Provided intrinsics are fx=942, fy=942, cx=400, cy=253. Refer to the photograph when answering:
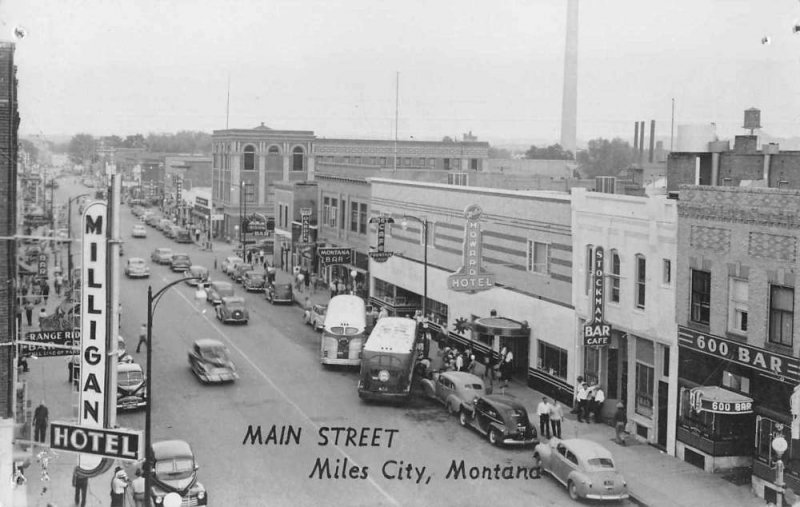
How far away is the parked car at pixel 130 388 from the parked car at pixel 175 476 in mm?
8951

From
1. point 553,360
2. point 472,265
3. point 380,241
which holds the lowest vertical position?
point 553,360

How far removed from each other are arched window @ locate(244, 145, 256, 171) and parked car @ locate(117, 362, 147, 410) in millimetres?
60716

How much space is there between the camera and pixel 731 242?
2861 centimetres

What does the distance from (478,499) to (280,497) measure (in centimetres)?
543

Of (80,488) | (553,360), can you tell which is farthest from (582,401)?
(80,488)

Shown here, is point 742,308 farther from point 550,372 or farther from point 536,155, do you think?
point 536,155

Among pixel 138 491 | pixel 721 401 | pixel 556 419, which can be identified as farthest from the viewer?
pixel 556 419

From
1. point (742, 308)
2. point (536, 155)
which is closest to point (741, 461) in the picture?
point (742, 308)

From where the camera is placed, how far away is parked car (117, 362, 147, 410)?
34.3m

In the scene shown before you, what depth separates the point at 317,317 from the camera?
2061 inches

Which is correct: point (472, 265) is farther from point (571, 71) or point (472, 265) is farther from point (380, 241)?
point (571, 71)

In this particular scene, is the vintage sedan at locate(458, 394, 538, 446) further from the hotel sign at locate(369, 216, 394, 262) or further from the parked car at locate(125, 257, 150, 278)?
the parked car at locate(125, 257, 150, 278)

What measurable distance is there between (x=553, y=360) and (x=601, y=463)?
1326 cm

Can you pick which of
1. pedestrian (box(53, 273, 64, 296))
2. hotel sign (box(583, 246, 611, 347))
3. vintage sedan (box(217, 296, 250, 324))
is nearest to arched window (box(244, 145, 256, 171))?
pedestrian (box(53, 273, 64, 296))
